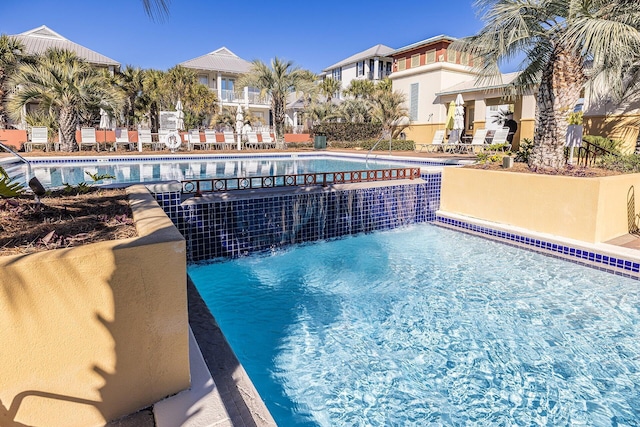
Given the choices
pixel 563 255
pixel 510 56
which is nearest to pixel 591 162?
pixel 510 56

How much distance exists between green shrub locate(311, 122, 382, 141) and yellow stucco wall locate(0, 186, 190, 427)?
23.8 metres

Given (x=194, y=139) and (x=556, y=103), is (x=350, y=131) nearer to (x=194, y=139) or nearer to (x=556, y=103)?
(x=194, y=139)

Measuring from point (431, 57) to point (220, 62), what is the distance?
60.9 feet

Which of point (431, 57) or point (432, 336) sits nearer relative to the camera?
point (432, 336)

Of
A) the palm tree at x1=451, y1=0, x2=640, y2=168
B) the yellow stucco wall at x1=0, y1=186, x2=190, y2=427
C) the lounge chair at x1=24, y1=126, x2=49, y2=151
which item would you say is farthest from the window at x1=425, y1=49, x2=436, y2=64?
the yellow stucco wall at x1=0, y1=186, x2=190, y2=427

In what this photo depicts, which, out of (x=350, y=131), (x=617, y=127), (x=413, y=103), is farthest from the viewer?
(x=413, y=103)

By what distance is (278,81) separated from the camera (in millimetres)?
23562

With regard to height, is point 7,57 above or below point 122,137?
above

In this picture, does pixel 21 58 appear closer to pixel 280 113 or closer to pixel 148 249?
pixel 280 113

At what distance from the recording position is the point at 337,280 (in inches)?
203

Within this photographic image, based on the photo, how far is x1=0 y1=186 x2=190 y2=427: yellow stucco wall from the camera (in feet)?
6.02

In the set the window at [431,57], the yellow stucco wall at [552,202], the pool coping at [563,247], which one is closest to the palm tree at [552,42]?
the yellow stucco wall at [552,202]

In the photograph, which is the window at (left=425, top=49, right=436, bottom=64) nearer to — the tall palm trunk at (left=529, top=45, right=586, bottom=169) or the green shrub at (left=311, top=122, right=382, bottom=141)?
the green shrub at (left=311, top=122, right=382, bottom=141)

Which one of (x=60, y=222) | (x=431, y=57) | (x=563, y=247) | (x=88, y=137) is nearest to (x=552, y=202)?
(x=563, y=247)
